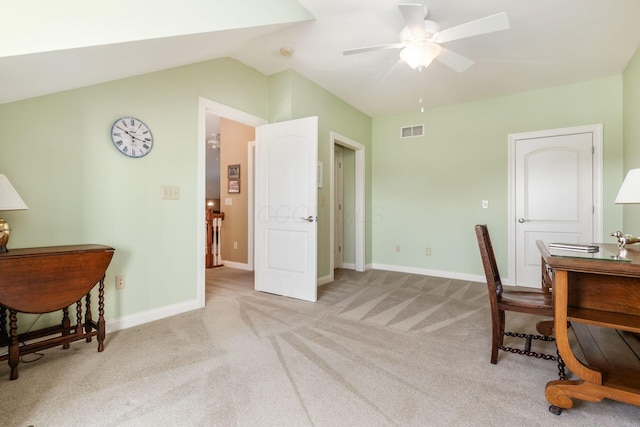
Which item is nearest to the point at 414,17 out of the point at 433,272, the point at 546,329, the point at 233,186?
the point at 546,329

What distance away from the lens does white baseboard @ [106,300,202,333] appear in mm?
2346

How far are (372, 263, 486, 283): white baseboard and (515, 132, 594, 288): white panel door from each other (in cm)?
48

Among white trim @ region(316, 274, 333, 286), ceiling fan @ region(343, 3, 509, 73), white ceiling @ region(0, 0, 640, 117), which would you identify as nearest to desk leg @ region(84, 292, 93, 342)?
white ceiling @ region(0, 0, 640, 117)

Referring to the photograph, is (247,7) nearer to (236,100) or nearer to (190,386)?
(236,100)

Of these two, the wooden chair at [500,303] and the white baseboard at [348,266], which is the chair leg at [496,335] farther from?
the white baseboard at [348,266]

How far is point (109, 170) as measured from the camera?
2316mm

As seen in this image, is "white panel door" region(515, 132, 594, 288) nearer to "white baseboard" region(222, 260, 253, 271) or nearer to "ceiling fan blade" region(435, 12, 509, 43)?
"ceiling fan blade" region(435, 12, 509, 43)

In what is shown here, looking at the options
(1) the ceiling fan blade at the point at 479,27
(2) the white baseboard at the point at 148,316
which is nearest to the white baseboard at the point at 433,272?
(2) the white baseboard at the point at 148,316

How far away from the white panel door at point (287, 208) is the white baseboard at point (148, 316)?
2.82 ft

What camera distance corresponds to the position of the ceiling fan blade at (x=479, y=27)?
183 cm

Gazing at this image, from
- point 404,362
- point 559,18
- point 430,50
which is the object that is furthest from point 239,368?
point 559,18

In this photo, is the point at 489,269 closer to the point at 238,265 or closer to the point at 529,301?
the point at 529,301

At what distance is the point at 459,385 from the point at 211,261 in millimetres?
4229

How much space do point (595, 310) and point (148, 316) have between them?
299 centimetres
